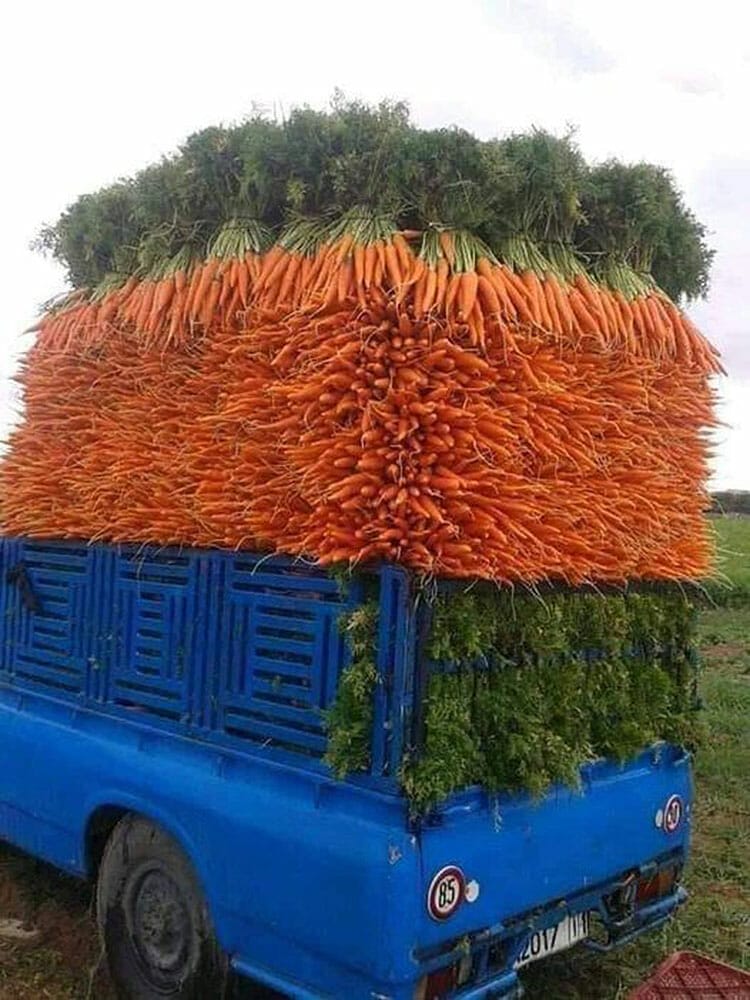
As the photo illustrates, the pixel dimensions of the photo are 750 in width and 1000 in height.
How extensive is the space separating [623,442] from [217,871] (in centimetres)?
196

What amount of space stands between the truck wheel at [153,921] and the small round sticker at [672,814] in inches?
66.4

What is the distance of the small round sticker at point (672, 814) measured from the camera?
150 inches

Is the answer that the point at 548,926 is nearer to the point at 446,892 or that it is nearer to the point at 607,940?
the point at 607,940

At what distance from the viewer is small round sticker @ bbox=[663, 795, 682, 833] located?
3.81 m

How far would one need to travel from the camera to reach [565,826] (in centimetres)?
335

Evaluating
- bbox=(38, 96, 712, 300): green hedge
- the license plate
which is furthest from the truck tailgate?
bbox=(38, 96, 712, 300): green hedge

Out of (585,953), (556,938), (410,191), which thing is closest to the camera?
(410,191)

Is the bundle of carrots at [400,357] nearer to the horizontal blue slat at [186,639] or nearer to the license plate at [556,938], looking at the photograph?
the horizontal blue slat at [186,639]

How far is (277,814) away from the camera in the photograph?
313cm

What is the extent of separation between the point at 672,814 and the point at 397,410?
196 centimetres

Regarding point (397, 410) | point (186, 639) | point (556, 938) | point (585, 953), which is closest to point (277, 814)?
point (186, 639)

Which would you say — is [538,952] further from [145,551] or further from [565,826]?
[145,551]

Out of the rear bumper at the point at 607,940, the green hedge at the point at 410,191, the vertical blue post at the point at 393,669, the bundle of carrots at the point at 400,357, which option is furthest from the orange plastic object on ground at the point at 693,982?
the green hedge at the point at 410,191

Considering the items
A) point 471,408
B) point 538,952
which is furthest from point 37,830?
point 471,408
